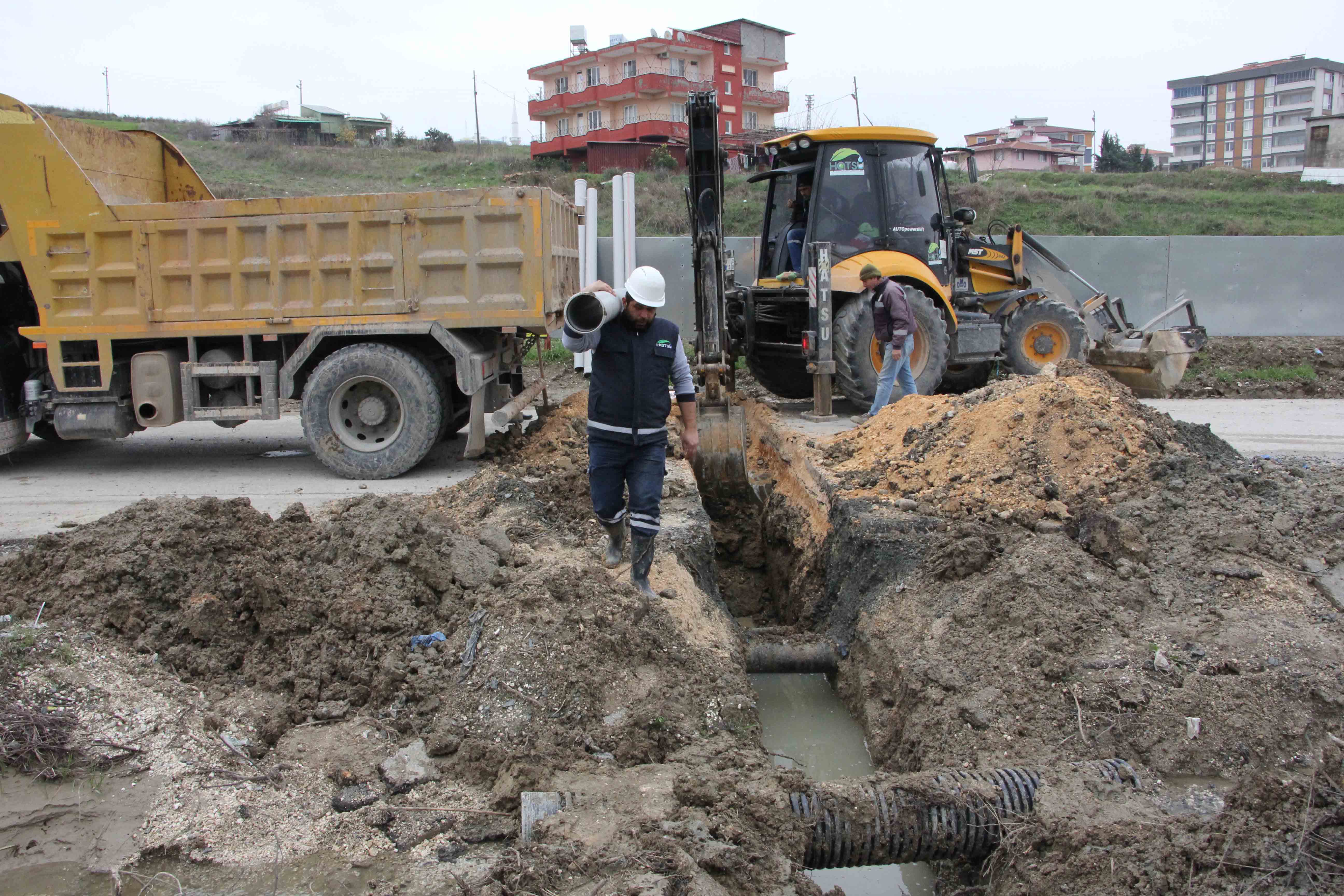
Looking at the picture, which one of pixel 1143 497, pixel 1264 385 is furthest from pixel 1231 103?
pixel 1143 497

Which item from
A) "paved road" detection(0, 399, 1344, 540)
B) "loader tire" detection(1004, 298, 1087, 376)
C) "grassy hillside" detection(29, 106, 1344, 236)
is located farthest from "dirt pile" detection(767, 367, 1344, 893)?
"grassy hillside" detection(29, 106, 1344, 236)

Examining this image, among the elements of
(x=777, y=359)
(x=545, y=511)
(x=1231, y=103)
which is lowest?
(x=545, y=511)

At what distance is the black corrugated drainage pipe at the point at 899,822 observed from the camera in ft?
10.9

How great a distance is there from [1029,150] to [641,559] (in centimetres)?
5982

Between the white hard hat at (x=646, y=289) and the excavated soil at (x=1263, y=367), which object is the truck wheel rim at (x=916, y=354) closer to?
the excavated soil at (x=1263, y=367)

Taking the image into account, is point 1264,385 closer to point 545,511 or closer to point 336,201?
point 545,511

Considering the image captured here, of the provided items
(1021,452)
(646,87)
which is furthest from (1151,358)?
(646,87)

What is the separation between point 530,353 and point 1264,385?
1019 cm

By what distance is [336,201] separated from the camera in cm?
778

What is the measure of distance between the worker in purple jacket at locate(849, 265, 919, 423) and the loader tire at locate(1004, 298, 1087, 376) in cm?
218

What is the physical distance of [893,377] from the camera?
8648 mm

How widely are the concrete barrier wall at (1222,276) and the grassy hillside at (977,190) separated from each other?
607 centimetres

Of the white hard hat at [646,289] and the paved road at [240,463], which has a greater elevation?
the white hard hat at [646,289]

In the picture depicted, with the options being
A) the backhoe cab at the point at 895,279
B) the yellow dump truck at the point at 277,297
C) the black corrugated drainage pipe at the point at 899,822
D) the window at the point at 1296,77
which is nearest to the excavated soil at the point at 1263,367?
the backhoe cab at the point at 895,279
